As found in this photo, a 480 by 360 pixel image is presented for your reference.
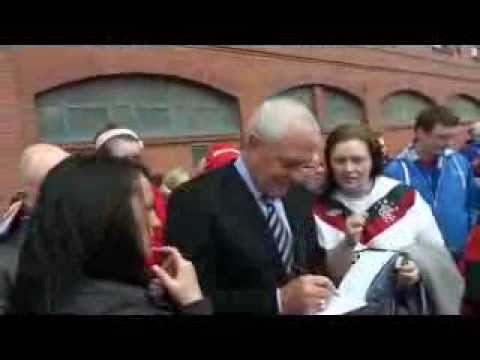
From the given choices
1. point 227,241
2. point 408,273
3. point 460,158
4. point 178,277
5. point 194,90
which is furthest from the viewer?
point 460,158

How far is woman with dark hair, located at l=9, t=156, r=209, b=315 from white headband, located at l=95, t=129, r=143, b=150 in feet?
0.64

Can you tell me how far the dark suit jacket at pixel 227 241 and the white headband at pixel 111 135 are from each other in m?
0.22

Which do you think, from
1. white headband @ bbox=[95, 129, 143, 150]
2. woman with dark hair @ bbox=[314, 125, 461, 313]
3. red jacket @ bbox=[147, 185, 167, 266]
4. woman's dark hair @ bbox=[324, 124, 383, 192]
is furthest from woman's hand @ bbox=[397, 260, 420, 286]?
white headband @ bbox=[95, 129, 143, 150]

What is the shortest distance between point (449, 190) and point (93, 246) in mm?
1183

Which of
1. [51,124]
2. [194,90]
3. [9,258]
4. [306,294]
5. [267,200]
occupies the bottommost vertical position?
[306,294]

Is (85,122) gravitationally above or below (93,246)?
above

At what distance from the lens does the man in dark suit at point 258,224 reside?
157cm

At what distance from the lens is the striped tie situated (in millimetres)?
1637

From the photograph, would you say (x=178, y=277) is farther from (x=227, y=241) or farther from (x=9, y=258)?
(x=9, y=258)

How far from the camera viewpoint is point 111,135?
1.68 meters

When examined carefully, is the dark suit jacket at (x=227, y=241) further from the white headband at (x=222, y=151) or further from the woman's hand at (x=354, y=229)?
the woman's hand at (x=354, y=229)

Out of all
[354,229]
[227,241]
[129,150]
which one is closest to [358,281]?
[354,229]

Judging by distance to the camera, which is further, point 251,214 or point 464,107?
point 464,107
